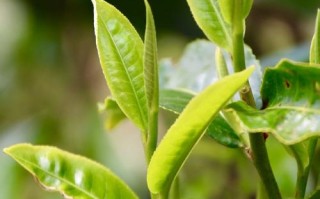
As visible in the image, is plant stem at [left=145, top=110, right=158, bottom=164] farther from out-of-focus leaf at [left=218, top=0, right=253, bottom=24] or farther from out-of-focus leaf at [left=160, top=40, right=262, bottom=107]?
out-of-focus leaf at [left=160, top=40, right=262, bottom=107]

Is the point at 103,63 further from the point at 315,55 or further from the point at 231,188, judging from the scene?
the point at 231,188

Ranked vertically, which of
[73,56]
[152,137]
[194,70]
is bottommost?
[73,56]

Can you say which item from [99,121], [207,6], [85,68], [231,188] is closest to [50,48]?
[85,68]

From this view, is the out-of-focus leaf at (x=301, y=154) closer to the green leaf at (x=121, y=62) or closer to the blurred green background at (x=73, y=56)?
the green leaf at (x=121, y=62)

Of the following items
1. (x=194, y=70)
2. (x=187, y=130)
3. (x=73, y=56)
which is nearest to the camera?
(x=187, y=130)

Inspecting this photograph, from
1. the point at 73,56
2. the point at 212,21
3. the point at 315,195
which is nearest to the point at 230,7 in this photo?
the point at 212,21

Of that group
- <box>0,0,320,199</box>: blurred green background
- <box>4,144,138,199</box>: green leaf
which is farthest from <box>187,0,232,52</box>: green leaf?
<box>0,0,320,199</box>: blurred green background

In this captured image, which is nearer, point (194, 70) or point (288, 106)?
point (288, 106)

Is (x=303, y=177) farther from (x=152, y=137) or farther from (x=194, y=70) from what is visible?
(x=194, y=70)
